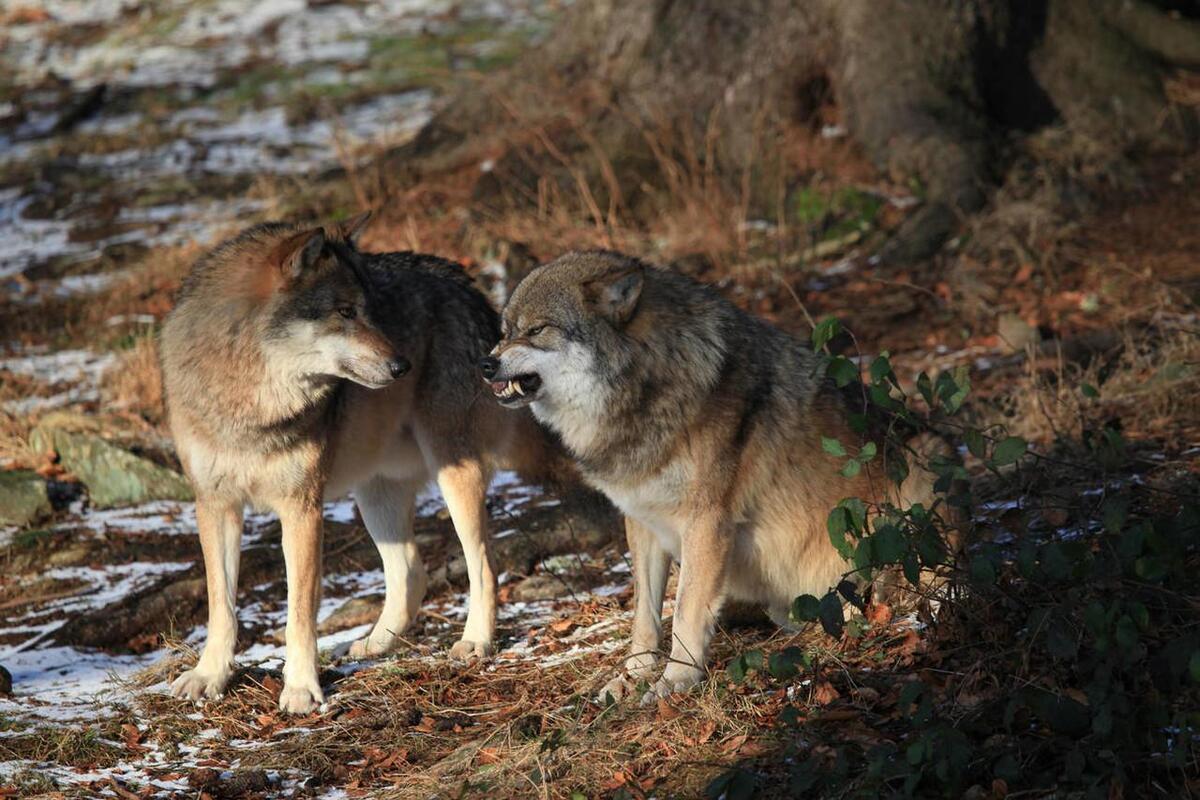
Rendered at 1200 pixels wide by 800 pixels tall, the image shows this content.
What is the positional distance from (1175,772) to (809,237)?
7611 millimetres

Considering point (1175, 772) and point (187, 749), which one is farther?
point (187, 749)

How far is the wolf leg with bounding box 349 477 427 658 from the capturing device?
6570 mm

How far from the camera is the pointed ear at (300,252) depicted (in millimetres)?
5574

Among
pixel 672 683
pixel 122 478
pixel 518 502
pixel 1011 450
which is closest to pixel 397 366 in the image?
pixel 672 683

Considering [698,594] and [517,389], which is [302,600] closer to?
[517,389]

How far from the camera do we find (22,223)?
1480 cm

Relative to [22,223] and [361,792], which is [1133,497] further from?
[22,223]

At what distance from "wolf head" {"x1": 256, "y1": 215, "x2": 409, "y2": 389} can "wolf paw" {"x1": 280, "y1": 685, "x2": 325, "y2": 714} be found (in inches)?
55.0

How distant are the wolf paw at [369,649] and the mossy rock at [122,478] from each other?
8.47ft

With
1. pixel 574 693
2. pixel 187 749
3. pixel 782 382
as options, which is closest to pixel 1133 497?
pixel 782 382

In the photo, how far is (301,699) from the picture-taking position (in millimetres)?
5648

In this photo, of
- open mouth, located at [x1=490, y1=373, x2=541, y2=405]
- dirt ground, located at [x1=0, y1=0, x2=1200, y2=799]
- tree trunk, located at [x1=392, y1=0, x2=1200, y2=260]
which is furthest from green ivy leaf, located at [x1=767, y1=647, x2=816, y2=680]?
tree trunk, located at [x1=392, y1=0, x2=1200, y2=260]

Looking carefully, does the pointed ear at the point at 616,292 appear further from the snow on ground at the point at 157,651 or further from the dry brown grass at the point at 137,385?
the dry brown grass at the point at 137,385

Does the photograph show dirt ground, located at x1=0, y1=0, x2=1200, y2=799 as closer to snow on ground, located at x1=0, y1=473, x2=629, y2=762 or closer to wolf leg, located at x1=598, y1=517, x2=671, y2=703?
snow on ground, located at x1=0, y1=473, x2=629, y2=762
